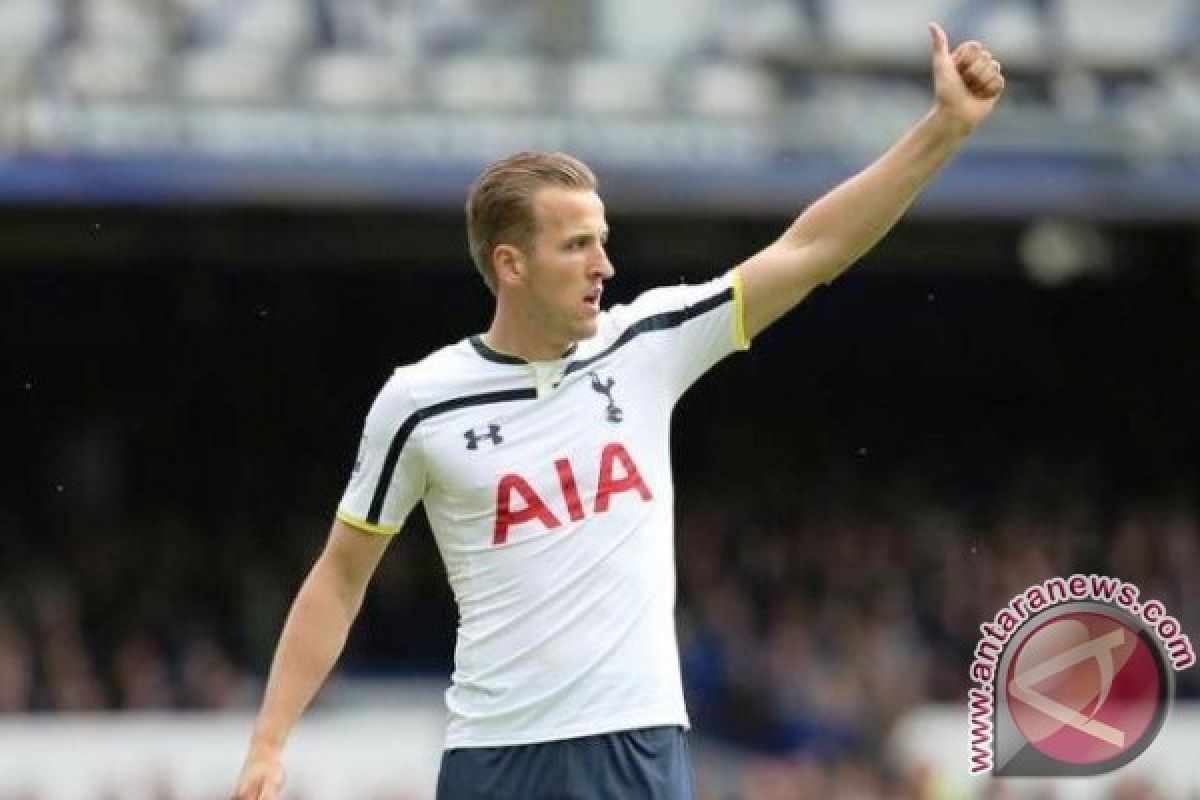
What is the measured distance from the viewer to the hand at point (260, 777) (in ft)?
18.4

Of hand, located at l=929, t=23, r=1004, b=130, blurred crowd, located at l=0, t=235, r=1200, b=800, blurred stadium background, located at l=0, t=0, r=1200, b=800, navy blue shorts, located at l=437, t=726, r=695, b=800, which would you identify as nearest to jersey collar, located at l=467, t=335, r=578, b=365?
navy blue shorts, located at l=437, t=726, r=695, b=800

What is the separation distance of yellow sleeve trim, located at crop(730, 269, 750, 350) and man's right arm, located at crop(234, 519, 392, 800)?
0.79m

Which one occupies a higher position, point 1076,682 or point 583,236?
point 583,236

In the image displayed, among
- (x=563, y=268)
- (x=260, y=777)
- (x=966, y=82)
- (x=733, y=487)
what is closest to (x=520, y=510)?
(x=563, y=268)

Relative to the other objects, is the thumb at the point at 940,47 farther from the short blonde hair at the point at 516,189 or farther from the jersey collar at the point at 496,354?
the jersey collar at the point at 496,354

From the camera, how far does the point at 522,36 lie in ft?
48.4

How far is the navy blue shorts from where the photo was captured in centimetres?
537

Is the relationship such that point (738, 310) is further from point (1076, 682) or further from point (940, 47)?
point (1076, 682)

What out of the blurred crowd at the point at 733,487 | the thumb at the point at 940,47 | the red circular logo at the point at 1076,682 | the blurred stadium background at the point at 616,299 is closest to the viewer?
the thumb at the point at 940,47

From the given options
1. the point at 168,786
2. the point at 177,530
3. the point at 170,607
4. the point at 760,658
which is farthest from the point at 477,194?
the point at 177,530

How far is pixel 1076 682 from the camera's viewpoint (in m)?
7.28

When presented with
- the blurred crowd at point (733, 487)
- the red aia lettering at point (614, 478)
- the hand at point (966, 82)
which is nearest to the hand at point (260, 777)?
the red aia lettering at point (614, 478)

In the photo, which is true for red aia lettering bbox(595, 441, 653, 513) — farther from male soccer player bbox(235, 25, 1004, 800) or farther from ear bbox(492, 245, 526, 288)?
ear bbox(492, 245, 526, 288)

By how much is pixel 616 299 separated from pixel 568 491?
1312 centimetres
